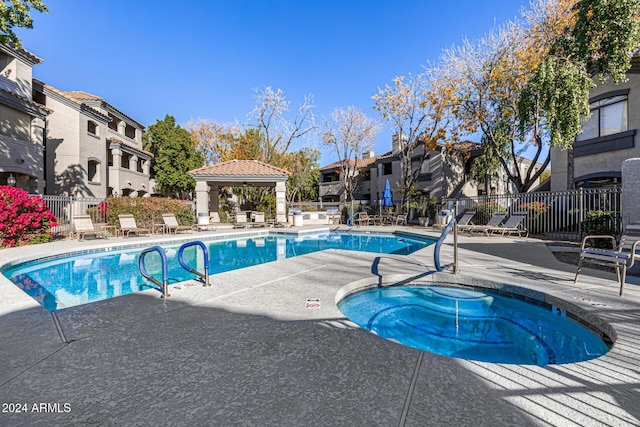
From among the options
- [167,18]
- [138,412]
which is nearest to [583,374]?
[138,412]

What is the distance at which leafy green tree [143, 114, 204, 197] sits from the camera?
104ft

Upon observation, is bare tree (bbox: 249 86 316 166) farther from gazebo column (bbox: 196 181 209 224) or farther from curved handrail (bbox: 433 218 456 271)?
curved handrail (bbox: 433 218 456 271)

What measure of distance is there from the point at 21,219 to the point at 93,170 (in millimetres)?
14469

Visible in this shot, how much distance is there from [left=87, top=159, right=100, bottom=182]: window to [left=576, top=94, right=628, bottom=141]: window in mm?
30902

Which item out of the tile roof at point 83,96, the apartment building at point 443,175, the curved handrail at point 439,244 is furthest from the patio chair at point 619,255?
the tile roof at point 83,96

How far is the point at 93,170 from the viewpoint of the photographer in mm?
22719

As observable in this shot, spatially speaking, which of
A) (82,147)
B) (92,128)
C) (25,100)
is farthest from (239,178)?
(92,128)

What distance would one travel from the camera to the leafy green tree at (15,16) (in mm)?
11992

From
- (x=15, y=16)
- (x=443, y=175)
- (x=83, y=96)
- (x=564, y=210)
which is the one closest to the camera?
(x=15, y=16)

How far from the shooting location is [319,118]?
94.3 ft

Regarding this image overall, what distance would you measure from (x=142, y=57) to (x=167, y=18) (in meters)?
4.16

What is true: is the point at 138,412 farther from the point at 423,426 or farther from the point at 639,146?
the point at 639,146

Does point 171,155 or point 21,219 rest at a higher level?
point 171,155

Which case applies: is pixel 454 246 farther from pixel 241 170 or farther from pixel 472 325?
pixel 241 170
